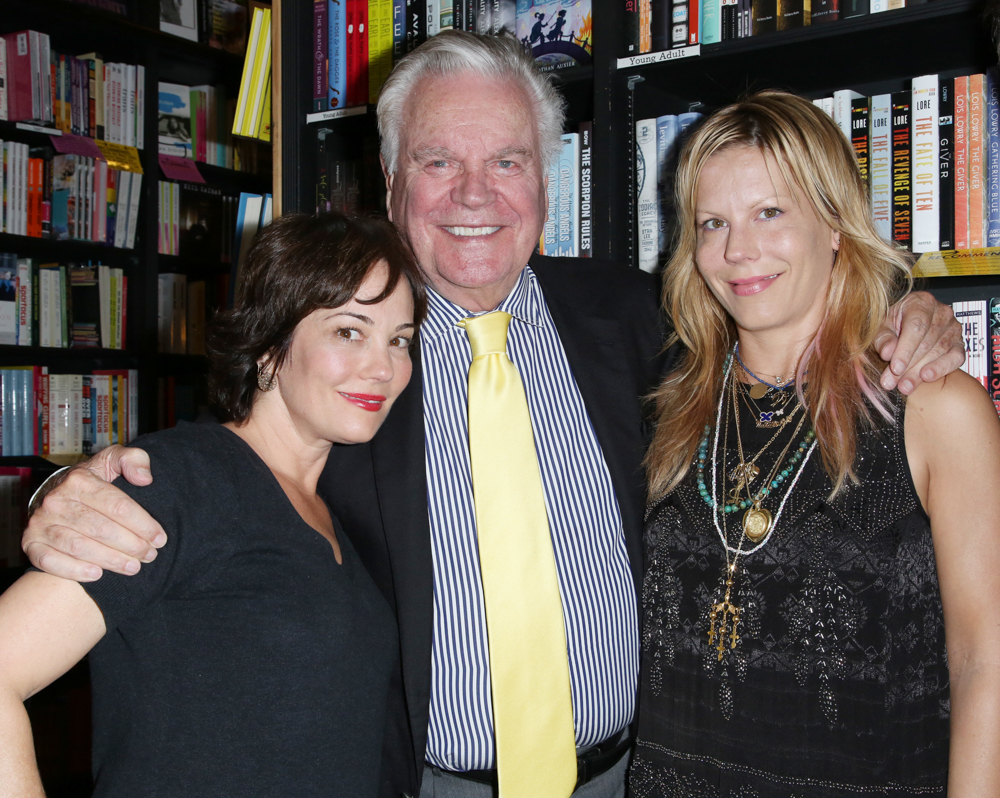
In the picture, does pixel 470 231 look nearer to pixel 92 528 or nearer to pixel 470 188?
pixel 470 188

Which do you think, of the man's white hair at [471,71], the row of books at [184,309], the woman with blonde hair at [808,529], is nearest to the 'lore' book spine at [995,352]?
the woman with blonde hair at [808,529]

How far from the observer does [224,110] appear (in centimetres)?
418

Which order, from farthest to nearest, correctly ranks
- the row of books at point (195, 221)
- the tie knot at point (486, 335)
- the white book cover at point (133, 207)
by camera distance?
the row of books at point (195, 221) → the white book cover at point (133, 207) → the tie knot at point (486, 335)

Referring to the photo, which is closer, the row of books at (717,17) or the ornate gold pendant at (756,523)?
the ornate gold pendant at (756,523)

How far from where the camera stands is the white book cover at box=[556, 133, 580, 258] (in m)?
1.97

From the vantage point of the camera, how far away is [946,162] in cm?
170

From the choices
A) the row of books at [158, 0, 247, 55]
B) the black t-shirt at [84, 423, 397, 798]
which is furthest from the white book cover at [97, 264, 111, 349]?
the black t-shirt at [84, 423, 397, 798]

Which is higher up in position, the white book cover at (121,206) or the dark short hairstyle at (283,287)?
the white book cover at (121,206)

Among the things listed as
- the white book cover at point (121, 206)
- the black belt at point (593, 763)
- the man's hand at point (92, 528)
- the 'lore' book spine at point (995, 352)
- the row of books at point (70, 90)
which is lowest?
the black belt at point (593, 763)

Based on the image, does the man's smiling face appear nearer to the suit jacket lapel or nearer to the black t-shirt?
the suit jacket lapel

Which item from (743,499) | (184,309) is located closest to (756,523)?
(743,499)

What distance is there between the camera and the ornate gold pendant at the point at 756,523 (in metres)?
1.32

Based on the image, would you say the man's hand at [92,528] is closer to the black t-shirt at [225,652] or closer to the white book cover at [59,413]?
the black t-shirt at [225,652]

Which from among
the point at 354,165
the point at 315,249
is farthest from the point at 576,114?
the point at 315,249
